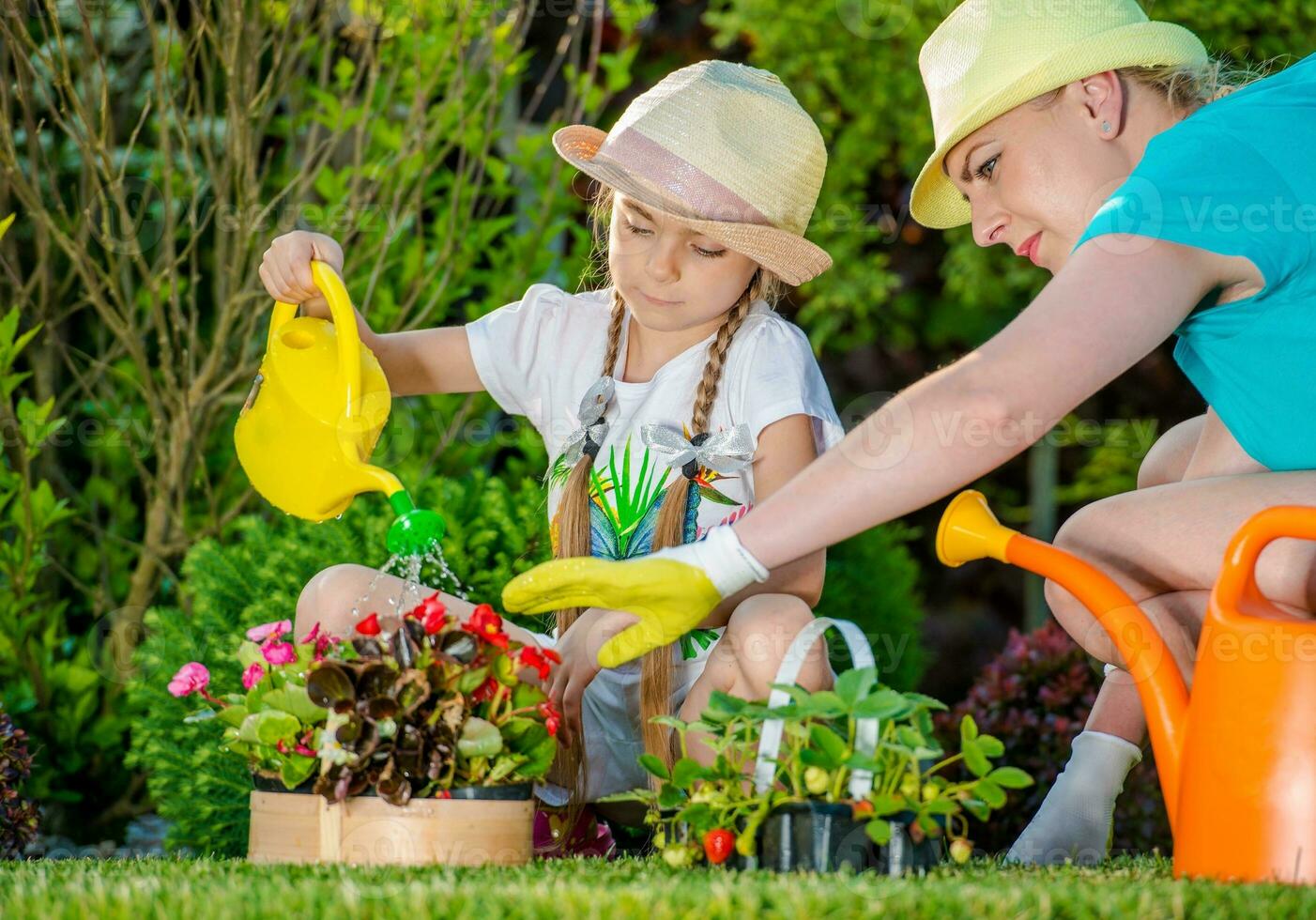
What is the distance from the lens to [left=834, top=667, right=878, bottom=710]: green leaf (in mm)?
1454

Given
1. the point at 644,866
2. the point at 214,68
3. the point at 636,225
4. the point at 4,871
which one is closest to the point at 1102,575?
the point at 644,866

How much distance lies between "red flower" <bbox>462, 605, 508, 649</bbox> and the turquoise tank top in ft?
2.48

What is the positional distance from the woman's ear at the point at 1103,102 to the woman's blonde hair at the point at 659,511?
547mm

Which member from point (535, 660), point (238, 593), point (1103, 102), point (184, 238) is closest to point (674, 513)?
point (535, 660)

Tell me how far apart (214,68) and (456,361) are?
1.66 metres

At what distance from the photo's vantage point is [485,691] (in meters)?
1.60

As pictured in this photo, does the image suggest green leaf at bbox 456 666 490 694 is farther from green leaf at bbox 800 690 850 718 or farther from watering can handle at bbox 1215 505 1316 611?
watering can handle at bbox 1215 505 1316 611

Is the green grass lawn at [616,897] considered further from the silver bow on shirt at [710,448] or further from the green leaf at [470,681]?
the silver bow on shirt at [710,448]

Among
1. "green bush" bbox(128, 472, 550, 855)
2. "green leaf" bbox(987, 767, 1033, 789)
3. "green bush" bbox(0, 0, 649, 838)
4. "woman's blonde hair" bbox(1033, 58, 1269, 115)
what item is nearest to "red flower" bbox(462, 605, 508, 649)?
"green leaf" bbox(987, 767, 1033, 789)

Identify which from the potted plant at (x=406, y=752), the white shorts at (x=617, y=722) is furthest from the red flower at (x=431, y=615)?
the white shorts at (x=617, y=722)

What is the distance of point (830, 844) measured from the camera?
56.8 inches

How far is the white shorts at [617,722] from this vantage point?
6.59ft

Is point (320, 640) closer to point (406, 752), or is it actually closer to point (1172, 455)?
point (406, 752)

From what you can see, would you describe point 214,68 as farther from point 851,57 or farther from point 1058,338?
point 1058,338
